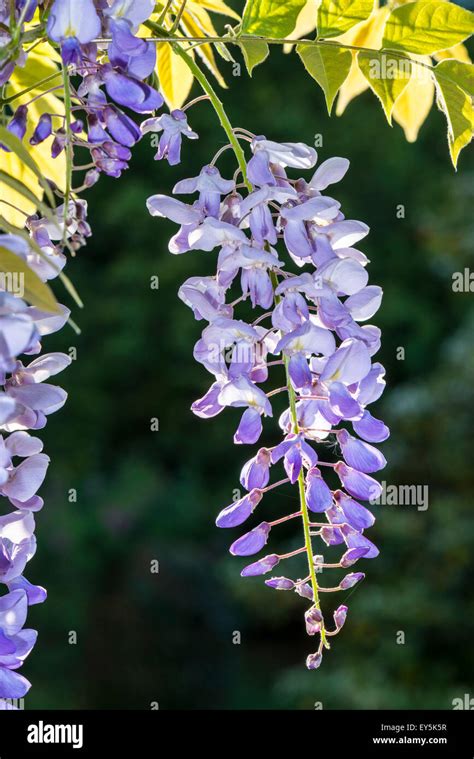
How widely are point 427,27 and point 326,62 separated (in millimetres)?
50

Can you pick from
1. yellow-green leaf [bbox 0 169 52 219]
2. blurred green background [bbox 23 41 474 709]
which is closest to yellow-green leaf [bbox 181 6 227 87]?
yellow-green leaf [bbox 0 169 52 219]

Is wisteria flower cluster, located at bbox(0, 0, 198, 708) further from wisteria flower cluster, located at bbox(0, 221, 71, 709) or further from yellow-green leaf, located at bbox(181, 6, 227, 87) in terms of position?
yellow-green leaf, located at bbox(181, 6, 227, 87)

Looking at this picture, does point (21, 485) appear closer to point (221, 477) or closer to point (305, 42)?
point (305, 42)

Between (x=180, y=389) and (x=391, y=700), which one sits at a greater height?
(x=180, y=389)

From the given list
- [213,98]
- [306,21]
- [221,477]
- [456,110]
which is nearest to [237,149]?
[213,98]

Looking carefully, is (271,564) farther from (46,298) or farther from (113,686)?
(113,686)

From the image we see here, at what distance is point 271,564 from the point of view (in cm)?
47

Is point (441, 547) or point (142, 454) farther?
point (142, 454)

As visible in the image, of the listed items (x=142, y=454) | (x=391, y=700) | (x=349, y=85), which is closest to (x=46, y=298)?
(x=349, y=85)

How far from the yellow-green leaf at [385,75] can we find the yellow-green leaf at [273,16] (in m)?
0.06

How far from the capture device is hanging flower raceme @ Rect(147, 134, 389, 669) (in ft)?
1.40

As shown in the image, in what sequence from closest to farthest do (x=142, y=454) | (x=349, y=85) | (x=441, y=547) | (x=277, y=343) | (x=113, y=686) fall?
(x=277, y=343) < (x=349, y=85) < (x=441, y=547) < (x=113, y=686) < (x=142, y=454)

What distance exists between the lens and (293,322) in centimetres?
43

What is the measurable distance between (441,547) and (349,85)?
2.91 meters
